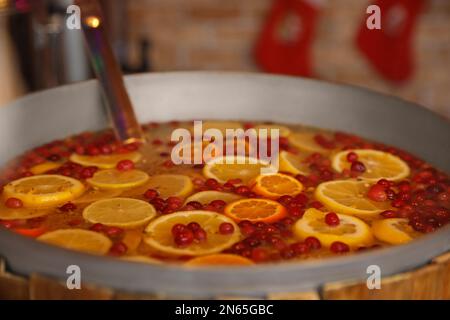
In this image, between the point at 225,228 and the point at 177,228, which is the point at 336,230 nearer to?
the point at 225,228

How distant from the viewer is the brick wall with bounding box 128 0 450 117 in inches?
161

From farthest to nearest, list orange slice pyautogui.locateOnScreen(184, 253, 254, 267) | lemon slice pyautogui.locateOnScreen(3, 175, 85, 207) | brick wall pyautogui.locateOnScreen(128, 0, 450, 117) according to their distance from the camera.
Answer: brick wall pyautogui.locateOnScreen(128, 0, 450, 117), lemon slice pyautogui.locateOnScreen(3, 175, 85, 207), orange slice pyautogui.locateOnScreen(184, 253, 254, 267)

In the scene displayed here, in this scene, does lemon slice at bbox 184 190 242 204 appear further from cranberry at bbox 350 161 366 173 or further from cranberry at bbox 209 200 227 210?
cranberry at bbox 350 161 366 173

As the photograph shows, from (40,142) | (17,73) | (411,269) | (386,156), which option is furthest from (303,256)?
(17,73)

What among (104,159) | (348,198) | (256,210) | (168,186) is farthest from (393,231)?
(104,159)

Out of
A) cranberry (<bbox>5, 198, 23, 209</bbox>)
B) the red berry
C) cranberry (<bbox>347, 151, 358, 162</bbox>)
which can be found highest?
cranberry (<bbox>347, 151, 358, 162</bbox>)

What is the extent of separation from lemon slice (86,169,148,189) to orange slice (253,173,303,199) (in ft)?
0.97

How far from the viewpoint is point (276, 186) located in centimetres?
178

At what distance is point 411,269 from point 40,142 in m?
1.17

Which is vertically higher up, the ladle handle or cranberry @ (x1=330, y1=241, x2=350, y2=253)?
the ladle handle

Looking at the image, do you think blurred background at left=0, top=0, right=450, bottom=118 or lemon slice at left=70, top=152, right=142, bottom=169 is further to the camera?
blurred background at left=0, top=0, right=450, bottom=118

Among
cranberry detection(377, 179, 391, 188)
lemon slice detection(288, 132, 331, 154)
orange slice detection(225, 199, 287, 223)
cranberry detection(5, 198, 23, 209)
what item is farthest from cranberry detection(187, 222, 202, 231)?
lemon slice detection(288, 132, 331, 154)

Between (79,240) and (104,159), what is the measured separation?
0.52 metres
